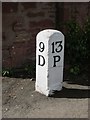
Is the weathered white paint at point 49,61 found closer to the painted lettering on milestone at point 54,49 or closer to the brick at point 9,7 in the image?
the painted lettering on milestone at point 54,49

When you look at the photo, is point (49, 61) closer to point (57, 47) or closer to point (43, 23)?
point (57, 47)

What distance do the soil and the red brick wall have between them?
75 centimetres

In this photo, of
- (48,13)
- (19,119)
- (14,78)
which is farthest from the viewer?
(48,13)

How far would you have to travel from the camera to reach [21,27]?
748cm

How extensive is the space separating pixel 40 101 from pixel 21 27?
2.05 metres

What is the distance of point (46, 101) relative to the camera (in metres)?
6.09

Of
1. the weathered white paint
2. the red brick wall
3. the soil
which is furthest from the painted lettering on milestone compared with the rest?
the red brick wall

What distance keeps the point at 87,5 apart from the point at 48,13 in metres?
0.98

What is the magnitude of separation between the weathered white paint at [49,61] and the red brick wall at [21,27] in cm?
122

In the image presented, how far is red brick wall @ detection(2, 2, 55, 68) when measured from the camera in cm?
738

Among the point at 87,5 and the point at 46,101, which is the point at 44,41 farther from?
the point at 87,5

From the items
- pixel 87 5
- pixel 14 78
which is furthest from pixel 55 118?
pixel 87 5

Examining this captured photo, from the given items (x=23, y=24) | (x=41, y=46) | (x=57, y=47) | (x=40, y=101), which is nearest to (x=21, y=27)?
(x=23, y=24)

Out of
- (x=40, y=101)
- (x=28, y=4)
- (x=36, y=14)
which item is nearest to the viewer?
(x=40, y=101)
